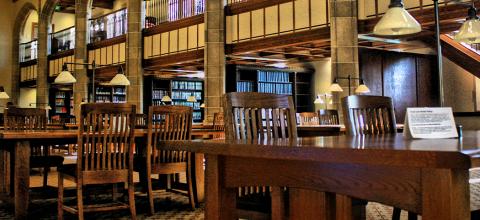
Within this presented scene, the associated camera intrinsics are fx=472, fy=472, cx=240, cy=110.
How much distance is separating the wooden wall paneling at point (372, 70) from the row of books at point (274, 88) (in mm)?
3555

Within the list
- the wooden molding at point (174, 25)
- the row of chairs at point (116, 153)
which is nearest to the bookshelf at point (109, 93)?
the wooden molding at point (174, 25)

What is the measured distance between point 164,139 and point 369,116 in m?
1.84

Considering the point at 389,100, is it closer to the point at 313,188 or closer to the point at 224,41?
the point at 313,188

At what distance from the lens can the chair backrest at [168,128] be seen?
3.89 meters

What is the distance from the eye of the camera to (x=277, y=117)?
244cm

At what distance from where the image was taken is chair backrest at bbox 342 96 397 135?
2.51 m

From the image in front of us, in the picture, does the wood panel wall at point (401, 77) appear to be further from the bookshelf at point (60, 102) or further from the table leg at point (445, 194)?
the bookshelf at point (60, 102)

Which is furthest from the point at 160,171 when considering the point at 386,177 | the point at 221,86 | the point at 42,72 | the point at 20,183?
the point at 42,72

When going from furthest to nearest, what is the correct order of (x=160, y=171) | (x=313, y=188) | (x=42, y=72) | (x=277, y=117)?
(x=42, y=72)
(x=160, y=171)
(x=277, y=117)
(x=313, y=188)

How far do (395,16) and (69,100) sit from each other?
18.9 m

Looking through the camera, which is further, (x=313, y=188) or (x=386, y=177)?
(x=313, y=188)

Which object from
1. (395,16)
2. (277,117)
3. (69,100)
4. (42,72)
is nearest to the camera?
(277,117)

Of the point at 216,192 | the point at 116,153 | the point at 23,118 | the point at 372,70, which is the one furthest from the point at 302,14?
the point at 216,192

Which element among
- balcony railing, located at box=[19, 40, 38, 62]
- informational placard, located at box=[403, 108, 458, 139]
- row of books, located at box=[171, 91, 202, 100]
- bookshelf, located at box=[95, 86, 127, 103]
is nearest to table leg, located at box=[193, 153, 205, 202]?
informational placard, located at box=[403, 108, 458, 139]
